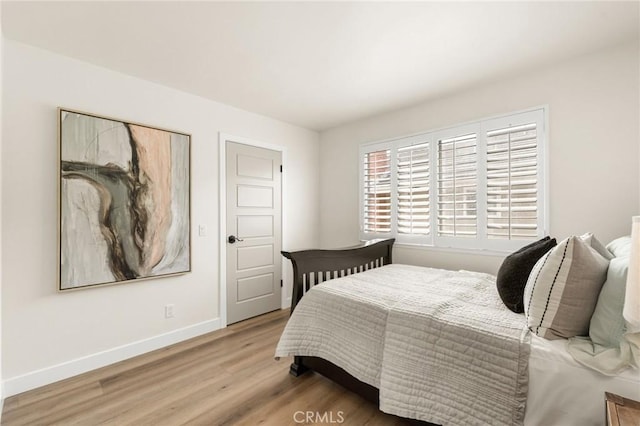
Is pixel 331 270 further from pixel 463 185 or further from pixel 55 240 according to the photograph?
pixel 55 240

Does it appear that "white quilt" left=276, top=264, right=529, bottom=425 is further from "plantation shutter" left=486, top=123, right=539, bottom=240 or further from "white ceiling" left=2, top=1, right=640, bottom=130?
"white ceiling" left=2, top=1, right=640, bottom=130

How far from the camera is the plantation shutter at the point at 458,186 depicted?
2.80 metres

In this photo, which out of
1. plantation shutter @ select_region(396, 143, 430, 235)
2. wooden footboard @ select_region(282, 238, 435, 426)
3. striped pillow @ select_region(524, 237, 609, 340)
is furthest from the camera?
plantation shutter @ select_region(396, 143, 430, 235)

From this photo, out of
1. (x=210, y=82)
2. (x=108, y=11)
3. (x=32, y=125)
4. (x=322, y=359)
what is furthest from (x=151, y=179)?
(x=322, y=359)

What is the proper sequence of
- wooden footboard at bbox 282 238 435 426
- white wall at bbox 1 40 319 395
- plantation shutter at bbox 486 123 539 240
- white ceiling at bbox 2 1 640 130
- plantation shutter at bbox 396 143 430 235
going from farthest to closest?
plantation shutter at bbox 396 143 430 235
plantation shutter at bbox 486 123 539 240
white wall at bbox 1 40 319 395
wooden footboard at bbox 282 238 435 426
white ceiling at bbox 2 1 640 130

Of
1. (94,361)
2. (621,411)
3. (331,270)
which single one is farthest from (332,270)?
(94,361)

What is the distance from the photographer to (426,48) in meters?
2.12

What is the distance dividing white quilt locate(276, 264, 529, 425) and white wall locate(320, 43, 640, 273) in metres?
0.92

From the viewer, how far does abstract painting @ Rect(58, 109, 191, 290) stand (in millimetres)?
2217

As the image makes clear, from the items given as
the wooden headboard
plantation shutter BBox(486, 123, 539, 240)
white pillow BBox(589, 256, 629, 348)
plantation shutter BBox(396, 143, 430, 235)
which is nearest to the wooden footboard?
the wooden headboard

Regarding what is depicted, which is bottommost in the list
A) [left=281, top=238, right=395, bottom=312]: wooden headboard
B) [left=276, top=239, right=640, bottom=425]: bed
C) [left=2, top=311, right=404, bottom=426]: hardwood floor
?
[left=2, top=311, right=404, bottom=426]: hardwood floor

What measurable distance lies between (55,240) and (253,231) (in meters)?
1.77

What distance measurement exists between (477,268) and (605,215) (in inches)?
39.9

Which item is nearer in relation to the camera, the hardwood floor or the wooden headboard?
the hardwood floor
